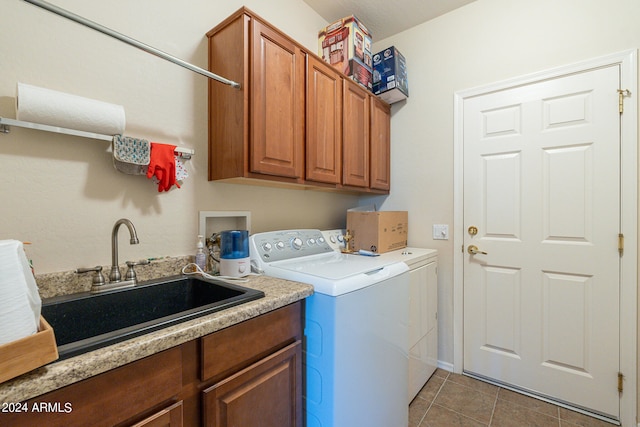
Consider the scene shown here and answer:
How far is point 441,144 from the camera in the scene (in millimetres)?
2232

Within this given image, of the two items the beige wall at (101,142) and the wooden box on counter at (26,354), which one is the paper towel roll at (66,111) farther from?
the wooden box on counter at (26,354)

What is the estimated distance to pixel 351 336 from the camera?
1.14 metres

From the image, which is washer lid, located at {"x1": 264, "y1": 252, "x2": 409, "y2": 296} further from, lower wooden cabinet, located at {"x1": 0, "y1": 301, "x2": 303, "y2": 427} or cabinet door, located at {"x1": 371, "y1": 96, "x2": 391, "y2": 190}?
cabinet door, located at {"x1": 371, "y1": 96, "x2": 391, "y2": 190}

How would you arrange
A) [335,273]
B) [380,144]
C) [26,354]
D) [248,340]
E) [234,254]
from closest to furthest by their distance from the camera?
1. [26,354]
2. [248,340]
3. [335,273]
4. [234,254]
5. [380,144]

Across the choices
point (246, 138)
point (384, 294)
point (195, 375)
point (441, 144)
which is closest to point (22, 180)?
point (246, 138)

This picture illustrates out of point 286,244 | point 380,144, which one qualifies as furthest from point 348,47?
point 286,244

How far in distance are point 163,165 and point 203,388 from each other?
93 cm

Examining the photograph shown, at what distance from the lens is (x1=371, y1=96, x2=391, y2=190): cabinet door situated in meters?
2.24

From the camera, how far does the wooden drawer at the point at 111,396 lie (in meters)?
0.54

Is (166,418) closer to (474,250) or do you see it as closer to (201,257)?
(201,257)

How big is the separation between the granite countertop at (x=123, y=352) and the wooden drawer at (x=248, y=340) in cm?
3

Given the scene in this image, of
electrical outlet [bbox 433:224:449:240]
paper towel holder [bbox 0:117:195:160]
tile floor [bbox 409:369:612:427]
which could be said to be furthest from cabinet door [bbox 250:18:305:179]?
tile floor [bbox 409:369:612:427]

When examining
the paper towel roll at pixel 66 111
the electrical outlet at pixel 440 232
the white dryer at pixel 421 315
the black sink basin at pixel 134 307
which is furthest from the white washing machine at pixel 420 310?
the paper towel roll at pixel 66 111

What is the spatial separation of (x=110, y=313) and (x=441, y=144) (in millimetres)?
2323
